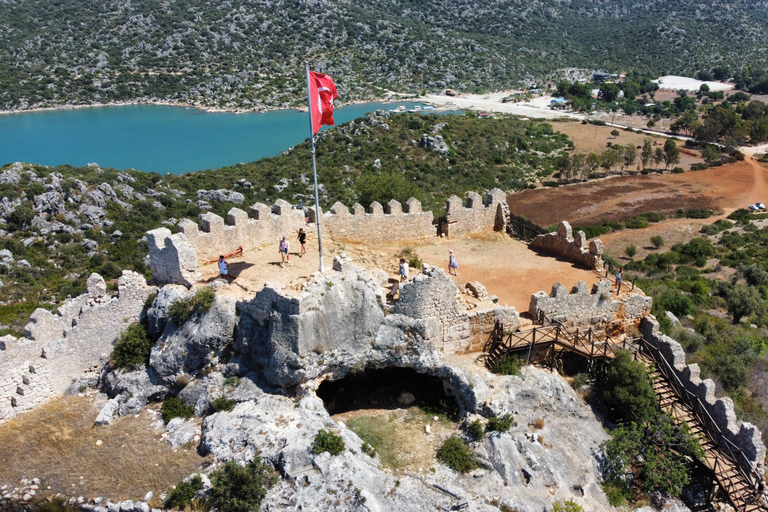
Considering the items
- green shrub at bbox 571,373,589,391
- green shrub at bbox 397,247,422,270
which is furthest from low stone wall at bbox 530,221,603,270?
green shrub at bbox 397,247,422,270

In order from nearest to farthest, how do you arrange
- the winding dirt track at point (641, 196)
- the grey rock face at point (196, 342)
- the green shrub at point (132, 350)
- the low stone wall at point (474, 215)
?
the grey rock face at point (196, 342)
the green shrub at point (132, 350)
the low stone wall at point (474, 215)
the winding dirt track at point (641, 196)

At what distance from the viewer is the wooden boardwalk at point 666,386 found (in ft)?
50.8

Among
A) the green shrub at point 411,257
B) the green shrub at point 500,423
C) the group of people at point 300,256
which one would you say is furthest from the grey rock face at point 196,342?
the green shrub at point 500,423

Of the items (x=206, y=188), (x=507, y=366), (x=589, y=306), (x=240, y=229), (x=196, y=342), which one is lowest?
(x=206, y=188)

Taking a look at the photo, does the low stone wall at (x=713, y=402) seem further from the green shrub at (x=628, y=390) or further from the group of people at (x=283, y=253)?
the group of people at (x=283, y=253)

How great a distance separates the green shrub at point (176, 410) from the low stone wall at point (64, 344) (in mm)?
3122

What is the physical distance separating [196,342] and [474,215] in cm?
1301

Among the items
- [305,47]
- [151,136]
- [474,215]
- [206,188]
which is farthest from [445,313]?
[305,47]

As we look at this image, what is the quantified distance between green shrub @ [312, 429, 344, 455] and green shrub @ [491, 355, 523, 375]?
5264 millimetres

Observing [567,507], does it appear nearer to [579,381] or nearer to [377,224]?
[579,381]

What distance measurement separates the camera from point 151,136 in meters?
88.0

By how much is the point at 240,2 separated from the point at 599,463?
452 ft

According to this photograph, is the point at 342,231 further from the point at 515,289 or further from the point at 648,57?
the point at 648,57

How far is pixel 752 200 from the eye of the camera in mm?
64188
